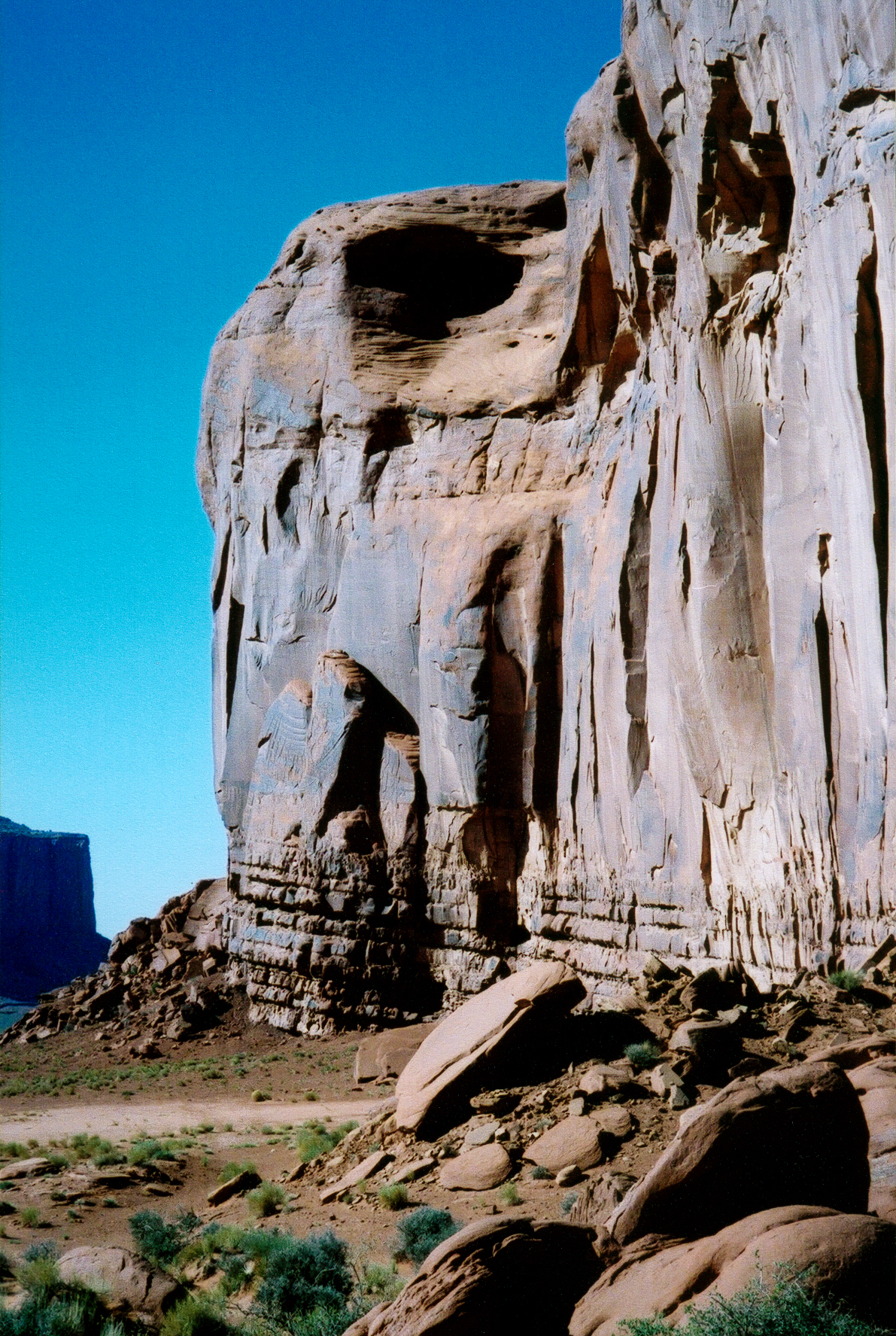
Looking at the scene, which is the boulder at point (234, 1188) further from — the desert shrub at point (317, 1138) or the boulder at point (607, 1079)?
the boulder at point (607, 1079)

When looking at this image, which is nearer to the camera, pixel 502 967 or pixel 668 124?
pixel 668 124

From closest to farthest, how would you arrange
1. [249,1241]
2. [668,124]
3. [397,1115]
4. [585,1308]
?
[585,1308] → [249,1241] → [397,1115] → [668,124]

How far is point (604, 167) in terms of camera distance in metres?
25.5

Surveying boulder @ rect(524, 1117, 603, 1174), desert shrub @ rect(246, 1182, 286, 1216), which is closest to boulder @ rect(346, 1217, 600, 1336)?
boulder @ rect(524, 1117, 603, 1174)

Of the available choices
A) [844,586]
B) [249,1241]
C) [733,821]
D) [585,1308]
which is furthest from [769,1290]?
[733,821]

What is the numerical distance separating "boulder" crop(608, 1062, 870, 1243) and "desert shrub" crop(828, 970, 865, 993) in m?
5.27

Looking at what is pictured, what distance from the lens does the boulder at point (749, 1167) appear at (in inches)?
302

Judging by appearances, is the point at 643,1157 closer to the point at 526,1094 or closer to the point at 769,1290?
the point at 526,1094

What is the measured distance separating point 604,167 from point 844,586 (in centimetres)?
1284

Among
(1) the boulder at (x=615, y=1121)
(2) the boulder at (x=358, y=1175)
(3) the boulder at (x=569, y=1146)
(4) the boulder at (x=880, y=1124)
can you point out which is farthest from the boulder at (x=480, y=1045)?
(4) the boulder at (x=880, y=1124)

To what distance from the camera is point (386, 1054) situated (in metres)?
24.0

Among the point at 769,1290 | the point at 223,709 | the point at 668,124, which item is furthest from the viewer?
the point at 223,709

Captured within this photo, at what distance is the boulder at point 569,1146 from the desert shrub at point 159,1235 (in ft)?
11.2

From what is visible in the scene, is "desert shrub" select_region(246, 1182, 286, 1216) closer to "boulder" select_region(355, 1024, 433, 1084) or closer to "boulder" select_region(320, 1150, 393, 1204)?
"boulder" select_region(320, 1150, 393, 1204)
